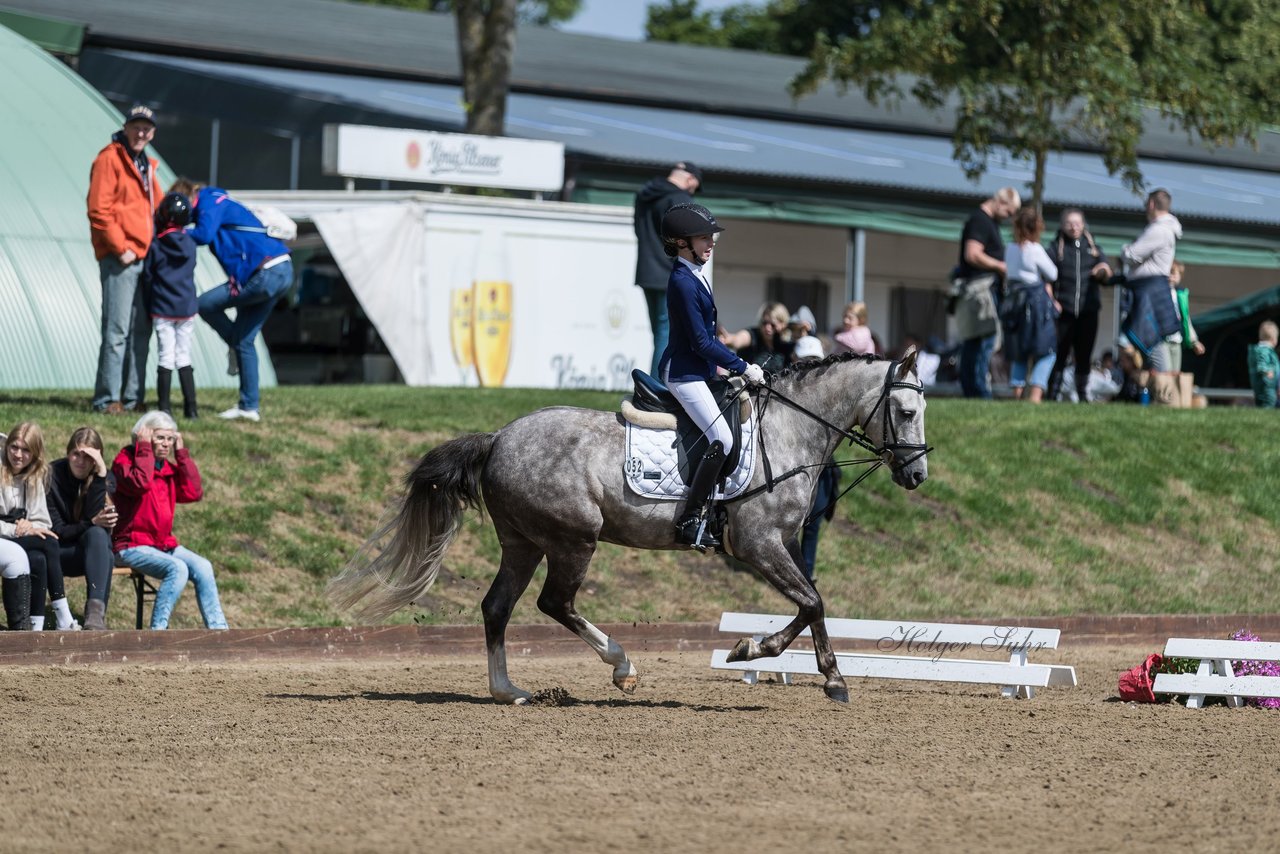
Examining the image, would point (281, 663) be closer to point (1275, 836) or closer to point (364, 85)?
point (1275, 836)

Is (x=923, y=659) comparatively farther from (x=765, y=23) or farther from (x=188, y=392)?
(x=765, y=23)

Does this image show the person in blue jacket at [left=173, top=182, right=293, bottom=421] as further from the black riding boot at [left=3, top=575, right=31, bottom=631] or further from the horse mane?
the horse mane

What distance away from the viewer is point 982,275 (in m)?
17.1

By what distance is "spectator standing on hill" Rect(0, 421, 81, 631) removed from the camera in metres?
10.2

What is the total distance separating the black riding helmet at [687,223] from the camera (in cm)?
877

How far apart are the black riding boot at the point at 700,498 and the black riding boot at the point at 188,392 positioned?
6.05m

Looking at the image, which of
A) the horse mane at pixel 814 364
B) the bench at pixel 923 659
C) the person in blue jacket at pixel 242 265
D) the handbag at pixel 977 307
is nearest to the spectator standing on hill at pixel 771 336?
the bench at pixel 923 659

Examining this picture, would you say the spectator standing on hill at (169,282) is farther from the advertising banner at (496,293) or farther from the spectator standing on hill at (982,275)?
the spectator standing on hill at (982,275)

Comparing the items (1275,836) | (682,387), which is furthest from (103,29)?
(1275,836)

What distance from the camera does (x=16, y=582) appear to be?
33.1ft

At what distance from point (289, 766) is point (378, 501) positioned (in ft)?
20.8

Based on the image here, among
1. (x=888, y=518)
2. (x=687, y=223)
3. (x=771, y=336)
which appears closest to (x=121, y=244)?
(x=771, y=336)

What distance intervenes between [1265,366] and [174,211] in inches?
476

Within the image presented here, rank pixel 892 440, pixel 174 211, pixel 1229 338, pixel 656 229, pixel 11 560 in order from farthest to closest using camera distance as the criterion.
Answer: pixel 1229 338 → pixel 656 229 → pixel 174 211 → pixel 11 560 → pixel 892 440
